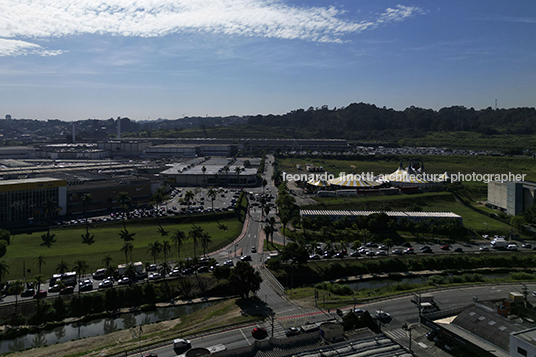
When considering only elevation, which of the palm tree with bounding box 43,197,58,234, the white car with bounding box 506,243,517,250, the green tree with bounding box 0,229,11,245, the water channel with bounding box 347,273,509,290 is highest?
the palm tree with bounding box 43,197,58,234

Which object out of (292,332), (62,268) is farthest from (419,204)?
(62,268)

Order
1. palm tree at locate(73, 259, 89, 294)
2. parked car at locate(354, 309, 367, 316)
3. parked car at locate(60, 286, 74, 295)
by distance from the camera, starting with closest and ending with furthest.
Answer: parked car at locate(354, 309, 367, 316) → parked car at locate(60, 286, 74, 295) → palm tree at locate(73, 259, 89, 294)

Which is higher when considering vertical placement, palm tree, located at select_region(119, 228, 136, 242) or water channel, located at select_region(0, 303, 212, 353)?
palm tree, located at select_region(119, 228, 136, 242)

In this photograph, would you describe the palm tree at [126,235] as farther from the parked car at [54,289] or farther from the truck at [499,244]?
the truck at [499,244]

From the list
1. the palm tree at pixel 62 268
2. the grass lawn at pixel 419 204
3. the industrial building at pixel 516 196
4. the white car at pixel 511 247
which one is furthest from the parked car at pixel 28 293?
the industrial building at pixel 516 196

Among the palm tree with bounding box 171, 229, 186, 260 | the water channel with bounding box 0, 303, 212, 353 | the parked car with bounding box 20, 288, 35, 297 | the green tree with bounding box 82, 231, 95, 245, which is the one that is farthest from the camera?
the green tree with bounding box 82, 231, 95, 245

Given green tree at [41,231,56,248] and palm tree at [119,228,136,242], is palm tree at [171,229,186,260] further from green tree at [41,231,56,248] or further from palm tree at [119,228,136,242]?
green tree at [41,231,56,248]

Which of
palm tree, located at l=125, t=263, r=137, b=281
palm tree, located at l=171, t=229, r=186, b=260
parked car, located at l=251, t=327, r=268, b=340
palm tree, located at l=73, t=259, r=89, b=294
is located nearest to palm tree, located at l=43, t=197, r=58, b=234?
palm tree, located at l=171, t=229, r=186, b=260
